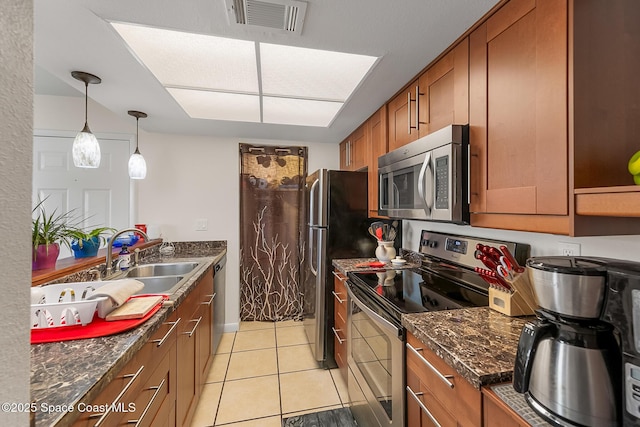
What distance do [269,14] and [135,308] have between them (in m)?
1.38

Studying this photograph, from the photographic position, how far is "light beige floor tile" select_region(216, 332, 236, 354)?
261cm

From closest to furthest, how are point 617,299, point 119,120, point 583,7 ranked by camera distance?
point 617,299, point 583,7, point 119,120

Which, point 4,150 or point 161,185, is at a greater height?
point 161,185

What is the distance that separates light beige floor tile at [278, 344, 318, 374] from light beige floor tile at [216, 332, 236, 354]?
0.51 metres

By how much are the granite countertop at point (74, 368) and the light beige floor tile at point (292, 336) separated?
73.0 inches

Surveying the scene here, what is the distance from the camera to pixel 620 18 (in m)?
0.88

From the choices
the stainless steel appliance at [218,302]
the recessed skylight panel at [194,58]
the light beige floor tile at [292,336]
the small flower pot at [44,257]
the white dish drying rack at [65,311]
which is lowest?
the light beige floor tile at [292,336]

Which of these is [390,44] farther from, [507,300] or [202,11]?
[507,300]

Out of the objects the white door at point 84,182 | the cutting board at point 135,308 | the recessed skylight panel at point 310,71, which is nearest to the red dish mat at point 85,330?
the cutting board at point 135,308

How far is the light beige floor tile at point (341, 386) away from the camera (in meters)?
1.92

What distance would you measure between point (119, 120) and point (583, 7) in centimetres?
349

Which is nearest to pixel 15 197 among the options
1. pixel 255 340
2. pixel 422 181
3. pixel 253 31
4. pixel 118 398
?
pixel 118 398

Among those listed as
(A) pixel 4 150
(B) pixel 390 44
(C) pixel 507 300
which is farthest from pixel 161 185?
(C) pixel 507 300

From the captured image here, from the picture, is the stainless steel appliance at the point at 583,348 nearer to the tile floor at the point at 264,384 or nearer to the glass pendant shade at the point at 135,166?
the tile floor at the point at 264,384
